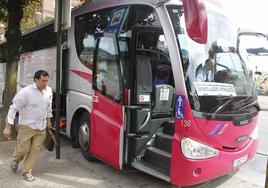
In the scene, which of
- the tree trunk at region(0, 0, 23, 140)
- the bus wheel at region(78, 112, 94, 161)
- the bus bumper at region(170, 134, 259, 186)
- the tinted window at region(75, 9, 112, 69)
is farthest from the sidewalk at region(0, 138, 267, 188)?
the tinted window at region(75, 9, 112, 69)

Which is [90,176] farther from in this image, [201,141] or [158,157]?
[201,141]

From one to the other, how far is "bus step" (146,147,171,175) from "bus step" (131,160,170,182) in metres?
0.05

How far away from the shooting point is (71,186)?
533 centimetres

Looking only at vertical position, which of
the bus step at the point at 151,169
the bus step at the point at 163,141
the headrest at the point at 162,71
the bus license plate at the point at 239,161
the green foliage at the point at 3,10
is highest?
the green foliage at the point at 3,10

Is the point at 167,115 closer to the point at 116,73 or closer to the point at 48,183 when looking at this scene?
the point at 116,73

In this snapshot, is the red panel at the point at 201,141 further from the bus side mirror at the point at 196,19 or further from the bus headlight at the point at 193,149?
the bus side mirror at the point at 196,19

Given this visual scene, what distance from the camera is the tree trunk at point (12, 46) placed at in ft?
25.5

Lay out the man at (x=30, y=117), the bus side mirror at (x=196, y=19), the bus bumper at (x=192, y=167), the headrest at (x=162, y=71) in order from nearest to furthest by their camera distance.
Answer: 1. the bus side mirror at (x=196, y=19)
2. the bus bumper at (x=192, y=167)
3. the man at (x=30, y=117)
4. the headrest at (x=162, y=71)

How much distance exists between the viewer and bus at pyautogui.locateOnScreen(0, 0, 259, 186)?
4.68 meters

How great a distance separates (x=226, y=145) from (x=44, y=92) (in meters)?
2.75

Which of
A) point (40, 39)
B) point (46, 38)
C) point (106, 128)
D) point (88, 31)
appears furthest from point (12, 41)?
point (106, 128)

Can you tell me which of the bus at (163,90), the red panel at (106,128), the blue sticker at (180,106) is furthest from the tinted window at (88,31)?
the blue sticker at (180,106)

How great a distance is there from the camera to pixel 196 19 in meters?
4.11

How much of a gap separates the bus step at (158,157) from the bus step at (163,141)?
0.25ft
